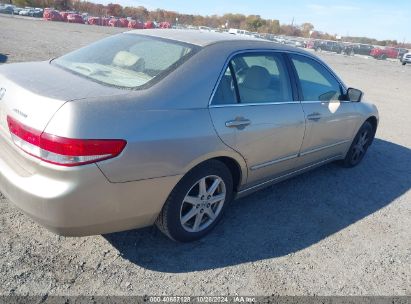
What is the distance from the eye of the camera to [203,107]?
264cm

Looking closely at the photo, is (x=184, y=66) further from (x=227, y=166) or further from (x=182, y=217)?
(x=182, y=217)

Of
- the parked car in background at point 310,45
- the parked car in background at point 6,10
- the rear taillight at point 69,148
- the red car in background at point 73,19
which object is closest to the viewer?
the rear taillight at point 69,148

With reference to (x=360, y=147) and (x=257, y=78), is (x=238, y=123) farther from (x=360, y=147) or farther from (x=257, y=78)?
(x=360, y=147)

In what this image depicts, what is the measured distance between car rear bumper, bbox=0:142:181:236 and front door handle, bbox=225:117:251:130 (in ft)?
2.00

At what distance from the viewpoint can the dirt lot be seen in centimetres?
249

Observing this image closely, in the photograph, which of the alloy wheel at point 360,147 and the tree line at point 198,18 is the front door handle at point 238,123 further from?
the tree line at point 198,18

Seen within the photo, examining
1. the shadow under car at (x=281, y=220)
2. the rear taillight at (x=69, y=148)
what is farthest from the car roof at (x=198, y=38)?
the shadow under car at (x=281, y=220)

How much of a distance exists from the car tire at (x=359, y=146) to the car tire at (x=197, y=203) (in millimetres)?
2491

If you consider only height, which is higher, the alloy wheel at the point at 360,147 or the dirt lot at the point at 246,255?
the alloy wheel at the point at 360,147

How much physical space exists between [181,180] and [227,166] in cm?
56

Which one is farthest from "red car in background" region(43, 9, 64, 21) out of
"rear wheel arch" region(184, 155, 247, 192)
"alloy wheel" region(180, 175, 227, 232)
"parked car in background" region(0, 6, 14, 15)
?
"alloy wheel" region(180, 175, 227, 232)

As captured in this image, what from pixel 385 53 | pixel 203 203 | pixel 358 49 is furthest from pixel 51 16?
pixel 203 203

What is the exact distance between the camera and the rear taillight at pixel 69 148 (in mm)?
2062

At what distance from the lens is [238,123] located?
2869mm
